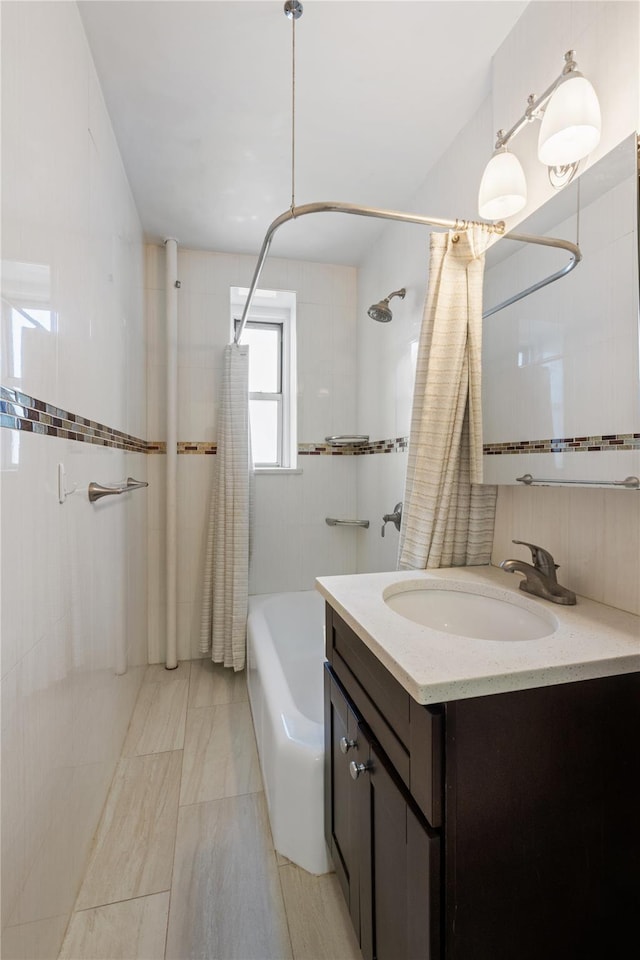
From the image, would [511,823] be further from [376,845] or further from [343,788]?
[343,788]

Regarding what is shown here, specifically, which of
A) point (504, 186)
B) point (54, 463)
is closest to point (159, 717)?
point (54, 463)

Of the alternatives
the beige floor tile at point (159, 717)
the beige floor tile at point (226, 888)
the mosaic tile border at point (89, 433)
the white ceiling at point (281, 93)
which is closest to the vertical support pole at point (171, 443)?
the beige floor tile at point (159, 717)

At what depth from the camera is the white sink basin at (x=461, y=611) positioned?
1.08 meters

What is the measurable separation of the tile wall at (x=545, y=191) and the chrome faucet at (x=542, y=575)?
0.08m

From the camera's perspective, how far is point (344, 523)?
251 cm

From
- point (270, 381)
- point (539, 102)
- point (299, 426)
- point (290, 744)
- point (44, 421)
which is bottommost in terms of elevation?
point (290, 744)

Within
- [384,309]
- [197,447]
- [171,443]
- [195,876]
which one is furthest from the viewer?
[197,447]

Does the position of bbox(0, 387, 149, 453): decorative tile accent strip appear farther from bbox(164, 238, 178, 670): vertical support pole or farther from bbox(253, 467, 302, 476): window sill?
bbox(253, 467, 302, 476): window sill

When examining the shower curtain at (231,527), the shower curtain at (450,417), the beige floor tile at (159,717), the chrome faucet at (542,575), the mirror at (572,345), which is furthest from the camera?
the shower curtain at (231,527)

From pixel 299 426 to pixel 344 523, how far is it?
25.0 inches

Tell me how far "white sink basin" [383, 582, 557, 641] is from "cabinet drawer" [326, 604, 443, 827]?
0.70ft

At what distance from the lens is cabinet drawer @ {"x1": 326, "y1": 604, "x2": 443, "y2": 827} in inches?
26.3

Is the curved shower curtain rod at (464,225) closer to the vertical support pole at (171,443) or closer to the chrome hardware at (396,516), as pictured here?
the chrome hardware at (396,516)

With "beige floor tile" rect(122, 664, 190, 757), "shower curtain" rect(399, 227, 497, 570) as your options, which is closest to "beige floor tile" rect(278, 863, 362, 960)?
"beige floor tile" rect(122, 664, 190, 757)
